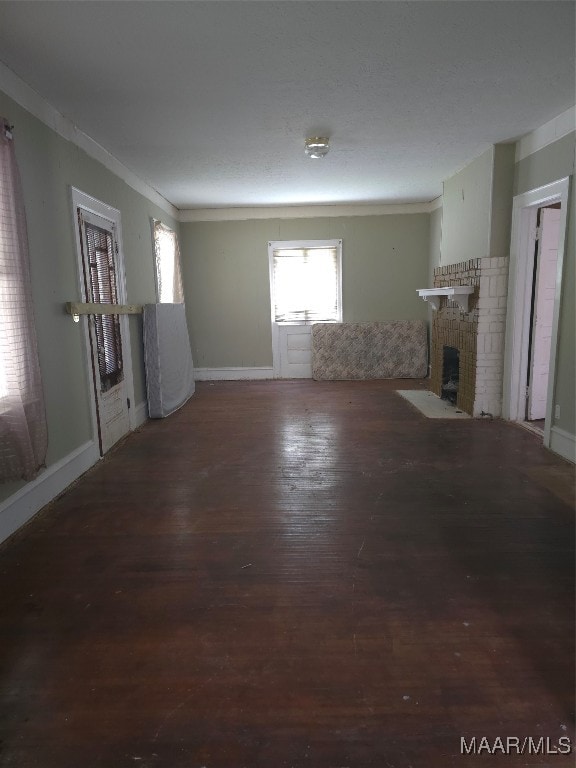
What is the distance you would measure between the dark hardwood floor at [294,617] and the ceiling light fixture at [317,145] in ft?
8.85

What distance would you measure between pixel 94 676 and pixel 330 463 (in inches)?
90.4

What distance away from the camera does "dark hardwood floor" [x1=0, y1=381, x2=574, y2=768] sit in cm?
140

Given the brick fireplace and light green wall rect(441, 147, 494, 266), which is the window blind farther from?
the brick fireplace

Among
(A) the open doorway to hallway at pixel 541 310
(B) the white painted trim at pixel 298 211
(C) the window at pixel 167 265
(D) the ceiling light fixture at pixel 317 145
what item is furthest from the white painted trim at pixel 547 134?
(C) the window at pixel 167 265

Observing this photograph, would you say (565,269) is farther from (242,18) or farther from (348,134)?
(242,18)

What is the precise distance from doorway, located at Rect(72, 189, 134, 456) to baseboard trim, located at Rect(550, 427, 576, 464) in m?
3.75

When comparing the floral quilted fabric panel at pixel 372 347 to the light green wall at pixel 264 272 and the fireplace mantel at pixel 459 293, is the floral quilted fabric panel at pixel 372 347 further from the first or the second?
the fireplace mantel at pixel 459 293

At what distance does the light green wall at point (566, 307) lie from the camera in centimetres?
350

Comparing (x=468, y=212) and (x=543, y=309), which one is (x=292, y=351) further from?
(x=543, y=309)

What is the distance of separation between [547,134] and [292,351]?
451cm

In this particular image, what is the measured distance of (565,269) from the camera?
11.7 feet

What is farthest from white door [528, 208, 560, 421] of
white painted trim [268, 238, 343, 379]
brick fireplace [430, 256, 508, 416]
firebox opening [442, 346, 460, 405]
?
white painted trim [268, 238, 343, 379]

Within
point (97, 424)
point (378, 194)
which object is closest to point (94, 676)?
point (97, 424)

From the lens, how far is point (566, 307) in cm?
357
